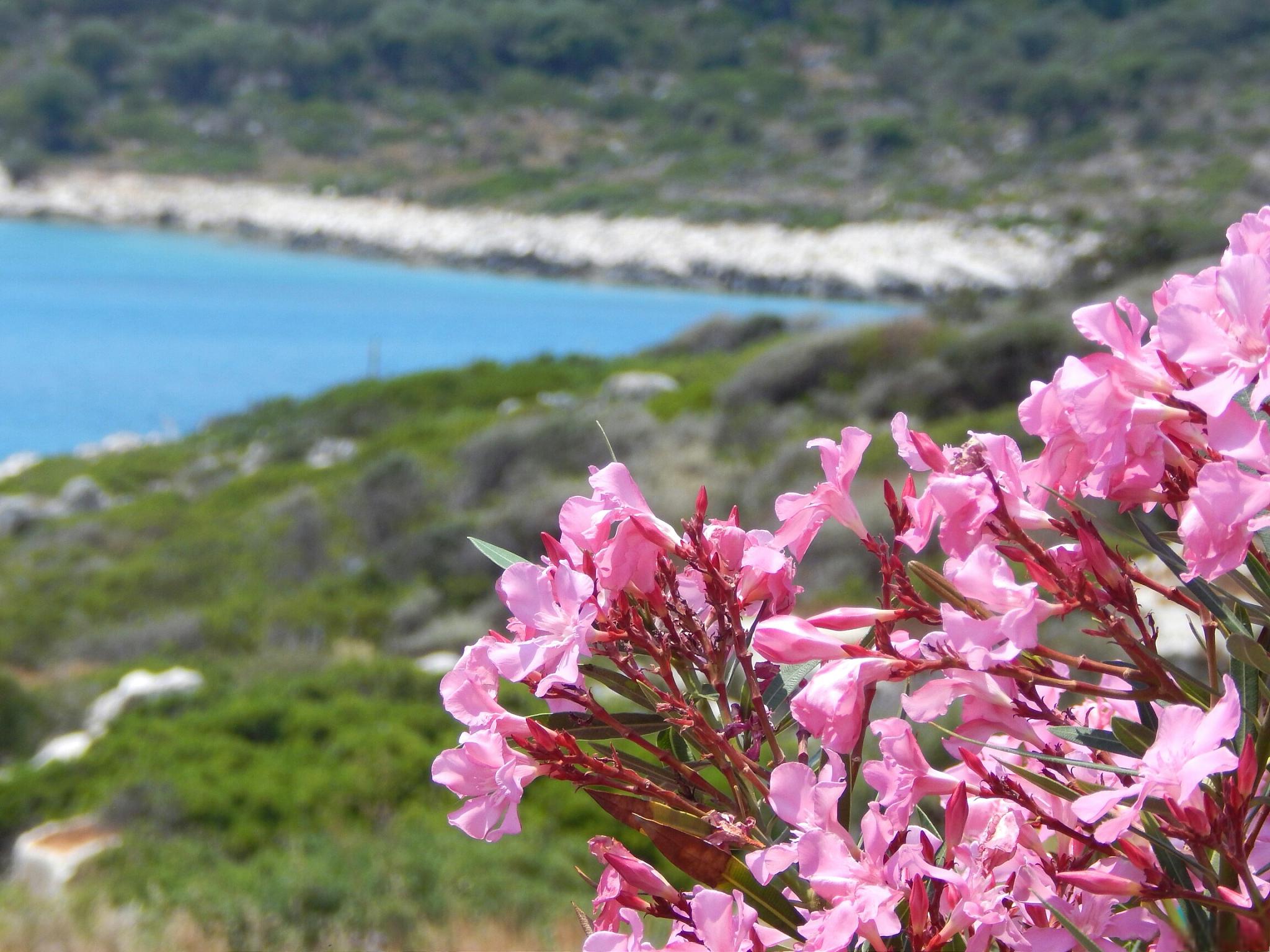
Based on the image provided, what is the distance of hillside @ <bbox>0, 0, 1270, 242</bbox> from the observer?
48.7 meters

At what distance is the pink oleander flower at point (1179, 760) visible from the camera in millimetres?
572

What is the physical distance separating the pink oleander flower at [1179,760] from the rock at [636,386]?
14066 millimetres

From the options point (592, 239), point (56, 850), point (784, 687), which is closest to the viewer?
point (784, 687)

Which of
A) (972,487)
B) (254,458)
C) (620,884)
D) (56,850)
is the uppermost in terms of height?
(972,487)

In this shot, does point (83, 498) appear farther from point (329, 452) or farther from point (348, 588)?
point (348, 588)

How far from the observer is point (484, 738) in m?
0.73

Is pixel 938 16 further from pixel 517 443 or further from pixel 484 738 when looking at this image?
pixel 484 738

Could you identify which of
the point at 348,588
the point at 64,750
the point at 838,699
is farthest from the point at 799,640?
the point at 348,588

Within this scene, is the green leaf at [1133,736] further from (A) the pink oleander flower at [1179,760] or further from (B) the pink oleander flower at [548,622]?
(B) the pink oleander flower at [548,622]

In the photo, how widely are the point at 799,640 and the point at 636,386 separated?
578 inches

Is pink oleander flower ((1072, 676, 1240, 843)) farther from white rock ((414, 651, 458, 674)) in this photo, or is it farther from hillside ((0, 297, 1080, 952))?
white rock ((414, 651, 458, 674))

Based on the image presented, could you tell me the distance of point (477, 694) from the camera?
0.75 metres

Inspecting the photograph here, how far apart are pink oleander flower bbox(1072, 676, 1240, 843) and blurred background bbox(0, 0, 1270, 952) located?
2.78 meters

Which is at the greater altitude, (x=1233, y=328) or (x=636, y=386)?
(x=1233, y=328)
